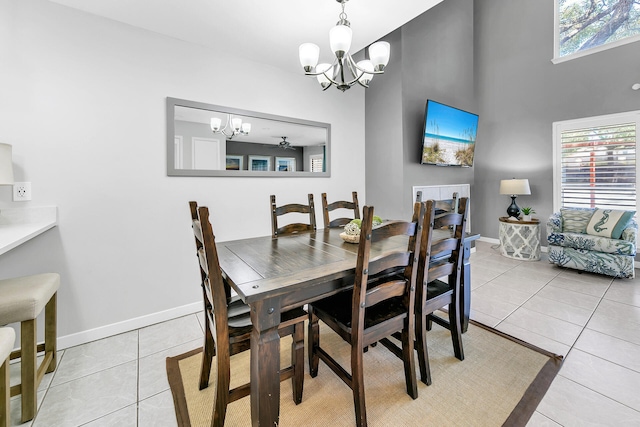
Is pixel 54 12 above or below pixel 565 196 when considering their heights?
above

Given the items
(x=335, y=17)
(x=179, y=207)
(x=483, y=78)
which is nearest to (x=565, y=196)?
(x=483, y=78)

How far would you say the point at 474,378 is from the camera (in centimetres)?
171

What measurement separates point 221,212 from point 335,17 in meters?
2.05

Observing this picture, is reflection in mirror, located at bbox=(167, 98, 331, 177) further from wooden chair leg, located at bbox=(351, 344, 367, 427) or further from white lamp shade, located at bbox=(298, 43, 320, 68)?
wooden chair leg, located at bbox=(351, 344, 367, 427)

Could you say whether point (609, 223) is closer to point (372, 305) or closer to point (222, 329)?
point (372, 305)

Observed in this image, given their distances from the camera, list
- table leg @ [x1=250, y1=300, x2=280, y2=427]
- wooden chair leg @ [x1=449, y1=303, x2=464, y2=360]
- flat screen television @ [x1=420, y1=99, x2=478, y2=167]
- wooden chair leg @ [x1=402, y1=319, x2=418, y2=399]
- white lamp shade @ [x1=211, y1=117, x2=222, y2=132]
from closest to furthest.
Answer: table leg @ [x1=250, y1=300, x2=280, y2=427] → wooden chair leg @ [x1=402, y1=319, x2=418, y2=399] → wooden chair leg @ [x1=449, y1=303, x2=464, y2=360] → white lamp shade @ [x1=211, y1=117, x2=222, y2=132] → flat screen television @ [x1=420, y1=99, x2=478, y2=167]

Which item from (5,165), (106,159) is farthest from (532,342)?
(5,165)

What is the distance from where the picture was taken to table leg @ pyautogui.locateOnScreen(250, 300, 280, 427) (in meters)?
1.15

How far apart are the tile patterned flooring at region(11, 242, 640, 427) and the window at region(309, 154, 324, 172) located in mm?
2104

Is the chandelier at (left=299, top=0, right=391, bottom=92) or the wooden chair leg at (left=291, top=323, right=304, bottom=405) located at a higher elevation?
the chandelier at (left=299, top=0, right=391, bottom=92)

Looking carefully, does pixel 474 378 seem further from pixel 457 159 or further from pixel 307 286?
pixel 457 159

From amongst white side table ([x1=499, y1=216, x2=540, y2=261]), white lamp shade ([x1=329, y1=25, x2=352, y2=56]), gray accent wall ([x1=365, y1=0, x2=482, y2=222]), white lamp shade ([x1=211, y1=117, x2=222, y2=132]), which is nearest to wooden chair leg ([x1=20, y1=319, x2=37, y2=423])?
white lamp shade ([x1=211, y1=117, x2=222, y2=132])

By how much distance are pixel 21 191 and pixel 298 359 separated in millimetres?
2256

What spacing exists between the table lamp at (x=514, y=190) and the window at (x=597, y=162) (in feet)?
1.82
